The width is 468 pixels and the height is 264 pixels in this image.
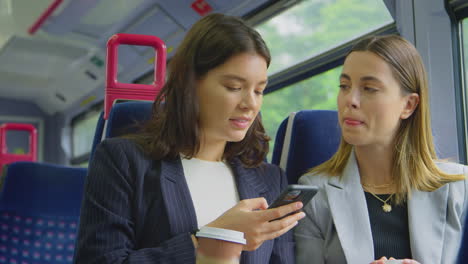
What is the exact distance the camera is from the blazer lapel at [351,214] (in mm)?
1495

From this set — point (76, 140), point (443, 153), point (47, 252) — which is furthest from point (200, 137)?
point (76, 140)

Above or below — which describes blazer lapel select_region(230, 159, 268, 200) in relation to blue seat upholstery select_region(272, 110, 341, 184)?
below

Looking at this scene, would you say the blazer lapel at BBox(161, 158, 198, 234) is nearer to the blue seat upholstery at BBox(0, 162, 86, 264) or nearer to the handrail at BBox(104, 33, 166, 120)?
the handrail at BBox(104, 33, 166, 120)

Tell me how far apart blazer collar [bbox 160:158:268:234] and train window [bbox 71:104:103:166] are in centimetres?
505

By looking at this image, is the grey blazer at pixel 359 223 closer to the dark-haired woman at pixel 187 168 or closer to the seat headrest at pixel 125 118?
the dark-haired woman at pixel 187 168

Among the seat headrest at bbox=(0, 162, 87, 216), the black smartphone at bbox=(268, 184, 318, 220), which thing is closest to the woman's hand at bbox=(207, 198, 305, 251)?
the black smartphone at bbox=(268, 184, 318, 220)

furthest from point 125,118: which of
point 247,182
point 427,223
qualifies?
point 427,223

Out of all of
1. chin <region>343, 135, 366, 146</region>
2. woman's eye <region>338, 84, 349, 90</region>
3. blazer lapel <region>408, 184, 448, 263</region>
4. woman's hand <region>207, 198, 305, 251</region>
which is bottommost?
blazer lapel <region>408, 184, 448, 263</region>

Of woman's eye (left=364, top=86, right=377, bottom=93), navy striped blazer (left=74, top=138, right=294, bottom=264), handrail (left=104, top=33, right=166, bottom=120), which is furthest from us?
handrail (left=104, top=33, right=166, bottom=120)

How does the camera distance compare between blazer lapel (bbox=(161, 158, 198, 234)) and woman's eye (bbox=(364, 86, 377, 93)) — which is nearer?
blazer lapel (bbox=(161, 158, 198, 234))

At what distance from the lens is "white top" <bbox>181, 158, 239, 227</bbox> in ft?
4.67

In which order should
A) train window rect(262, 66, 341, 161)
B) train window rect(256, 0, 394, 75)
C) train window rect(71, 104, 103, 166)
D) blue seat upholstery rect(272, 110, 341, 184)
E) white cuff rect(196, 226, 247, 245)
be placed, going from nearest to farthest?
white cuff rect(196, 226, 247, 245) → blue seat upholstery rect(272, 110, 341, 184) → train window rect(256, 0, 394, 75) → train window rect(262, 66, 341, 161) → train window rect(71, 104, 103, 166)

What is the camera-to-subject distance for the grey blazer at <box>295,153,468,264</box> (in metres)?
1.49

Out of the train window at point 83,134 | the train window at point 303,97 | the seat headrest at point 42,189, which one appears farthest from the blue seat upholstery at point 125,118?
the train window at point 83,134
